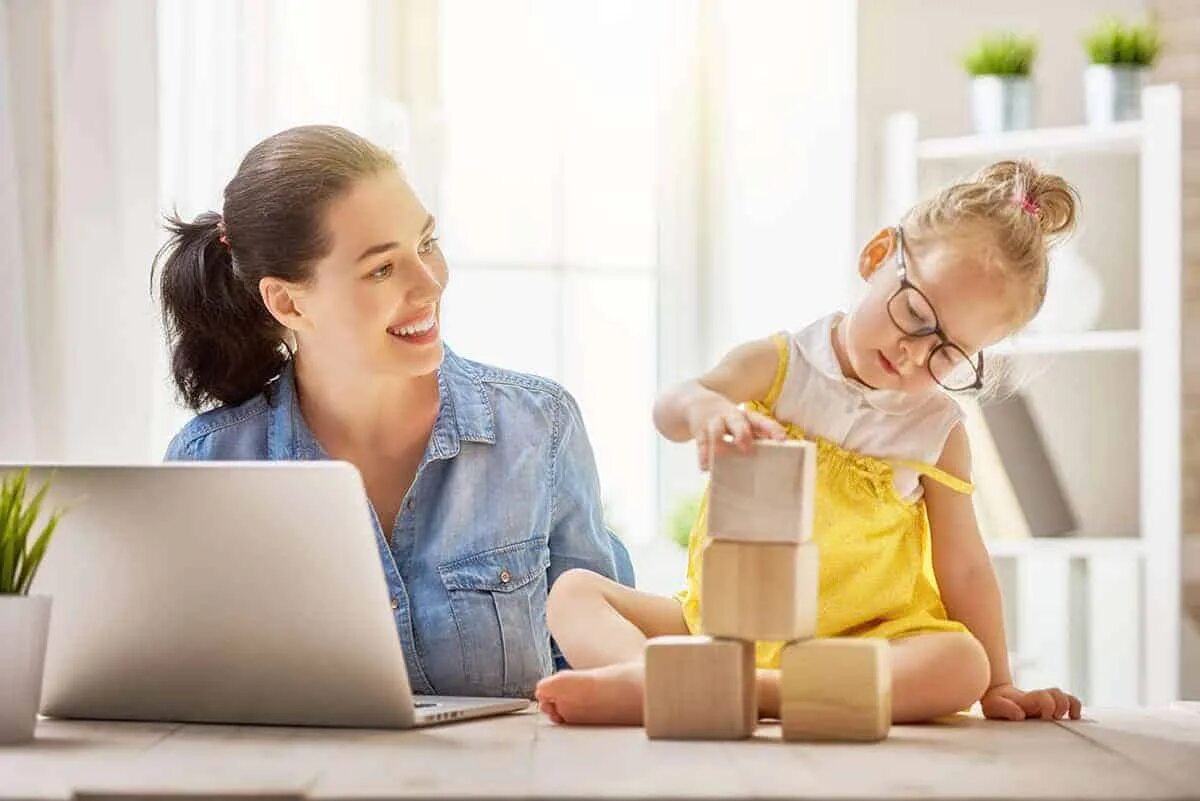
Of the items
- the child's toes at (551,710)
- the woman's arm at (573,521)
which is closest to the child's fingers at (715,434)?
the child's toes at (551,710)

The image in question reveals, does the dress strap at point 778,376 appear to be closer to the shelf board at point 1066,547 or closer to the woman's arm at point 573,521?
the woman's arm at point 573,521

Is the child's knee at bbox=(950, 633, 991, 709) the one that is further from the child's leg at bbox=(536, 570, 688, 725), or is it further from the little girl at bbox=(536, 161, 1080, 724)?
the child's leg at bbox=(536, 570, 688, 725)

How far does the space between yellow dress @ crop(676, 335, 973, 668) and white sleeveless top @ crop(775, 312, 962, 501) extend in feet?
0.03

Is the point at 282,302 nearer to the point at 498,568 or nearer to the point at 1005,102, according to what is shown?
the point at 498,568

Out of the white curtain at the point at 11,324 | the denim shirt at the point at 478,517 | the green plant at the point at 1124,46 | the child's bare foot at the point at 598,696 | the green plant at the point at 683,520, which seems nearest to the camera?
the child's bare foot at the point at 598,696

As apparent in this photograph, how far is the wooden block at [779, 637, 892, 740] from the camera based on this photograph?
1.36 meters

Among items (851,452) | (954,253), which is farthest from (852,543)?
(954,253)

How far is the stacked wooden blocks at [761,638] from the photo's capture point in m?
1.36

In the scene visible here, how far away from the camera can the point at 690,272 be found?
12.8 ft

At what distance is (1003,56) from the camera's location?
3400mm

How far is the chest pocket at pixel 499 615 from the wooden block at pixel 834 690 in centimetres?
65

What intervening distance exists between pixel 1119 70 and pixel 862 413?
1933mm

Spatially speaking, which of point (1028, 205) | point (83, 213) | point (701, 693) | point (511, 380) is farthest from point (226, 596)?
point (83, 213)

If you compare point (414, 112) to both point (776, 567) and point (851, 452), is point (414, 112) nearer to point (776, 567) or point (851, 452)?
point (851, 452)
